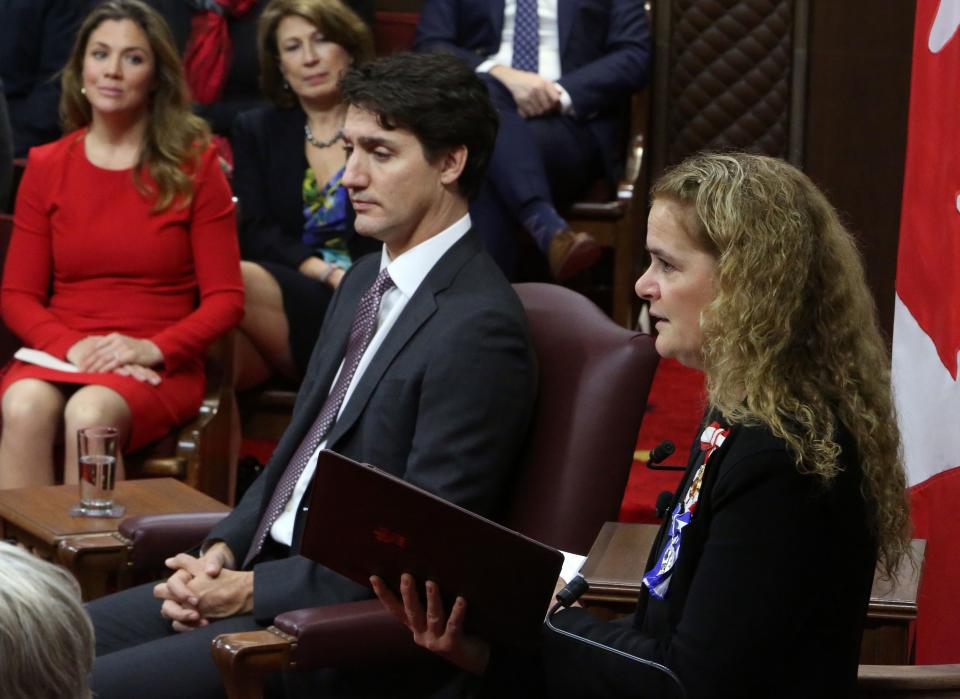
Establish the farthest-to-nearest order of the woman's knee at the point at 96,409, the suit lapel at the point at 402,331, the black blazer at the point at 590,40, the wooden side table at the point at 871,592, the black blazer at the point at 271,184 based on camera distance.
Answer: the black blazer at the point at 590,40, the black blazer at the point at 271,184, the woman's knee at the point at 96,409, the suit lapel at the point at 402,331, the wooden side table at the point at 871,592

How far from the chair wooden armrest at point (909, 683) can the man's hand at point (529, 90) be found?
2620 mm

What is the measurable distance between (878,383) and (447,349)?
704mm

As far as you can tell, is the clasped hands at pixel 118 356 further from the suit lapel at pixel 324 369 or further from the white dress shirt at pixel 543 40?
the white dress shirt at pixel 543 40

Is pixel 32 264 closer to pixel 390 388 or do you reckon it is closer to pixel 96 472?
pixel 96 472

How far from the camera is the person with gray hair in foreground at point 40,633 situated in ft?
3.47

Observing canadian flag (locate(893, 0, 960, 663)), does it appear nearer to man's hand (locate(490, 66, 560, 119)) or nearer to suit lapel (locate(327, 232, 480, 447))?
suit lapel (locate(327, 232, 480, 447))

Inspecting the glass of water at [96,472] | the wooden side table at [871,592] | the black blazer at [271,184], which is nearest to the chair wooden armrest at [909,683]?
the wooden side table at [871,592]

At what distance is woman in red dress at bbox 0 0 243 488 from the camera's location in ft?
11.3

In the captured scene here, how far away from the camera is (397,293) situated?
240 cm

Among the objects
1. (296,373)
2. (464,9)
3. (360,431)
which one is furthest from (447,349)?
(464,9)

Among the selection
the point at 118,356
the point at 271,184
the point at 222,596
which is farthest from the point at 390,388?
the point at 271,184

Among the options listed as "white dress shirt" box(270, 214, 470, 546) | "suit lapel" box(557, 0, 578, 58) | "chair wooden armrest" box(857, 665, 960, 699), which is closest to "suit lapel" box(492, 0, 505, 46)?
"suit lapel" box(557, 0, 578, 58)

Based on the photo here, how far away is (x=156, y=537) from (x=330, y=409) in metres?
0.36

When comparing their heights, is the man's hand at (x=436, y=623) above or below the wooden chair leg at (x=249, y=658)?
above
